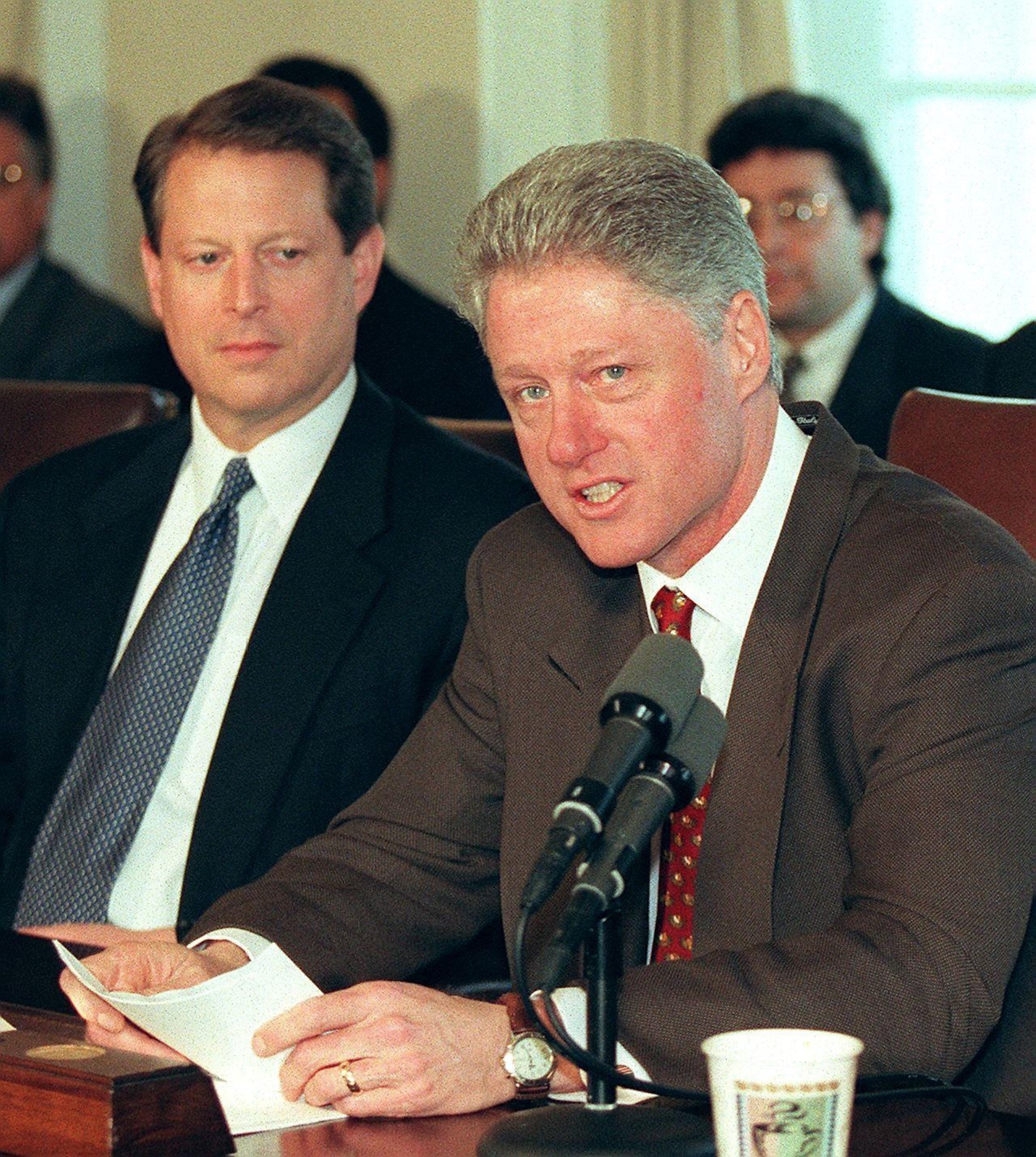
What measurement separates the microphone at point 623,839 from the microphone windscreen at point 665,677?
0.08ft

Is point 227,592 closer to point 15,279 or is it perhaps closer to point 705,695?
point 705,695

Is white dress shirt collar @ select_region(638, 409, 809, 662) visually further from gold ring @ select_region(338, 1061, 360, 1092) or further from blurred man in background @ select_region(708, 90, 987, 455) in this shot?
blurred man in background @ select_region(708, 90, 987, 455)

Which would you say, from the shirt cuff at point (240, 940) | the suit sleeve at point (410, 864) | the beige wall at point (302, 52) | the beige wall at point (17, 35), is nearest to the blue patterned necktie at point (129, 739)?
the suit sleeve at point (410, 864)

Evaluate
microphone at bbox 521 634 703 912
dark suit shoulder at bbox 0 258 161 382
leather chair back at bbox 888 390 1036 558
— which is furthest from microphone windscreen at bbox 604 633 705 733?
dark suit shoulder at bbox 0 258 161 382

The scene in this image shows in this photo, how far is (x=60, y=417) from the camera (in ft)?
11.3

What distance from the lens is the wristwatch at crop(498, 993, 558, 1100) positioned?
1616 mm

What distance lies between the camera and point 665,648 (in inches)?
53.4

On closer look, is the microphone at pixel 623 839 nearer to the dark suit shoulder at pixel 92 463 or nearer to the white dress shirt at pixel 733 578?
the white dress shirt at pixel 733 578

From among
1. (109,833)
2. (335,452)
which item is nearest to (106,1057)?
(109,833)

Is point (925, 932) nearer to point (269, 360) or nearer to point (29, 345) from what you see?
point (269, 360)

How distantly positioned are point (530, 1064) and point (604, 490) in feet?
1.83

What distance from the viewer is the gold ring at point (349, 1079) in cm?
160

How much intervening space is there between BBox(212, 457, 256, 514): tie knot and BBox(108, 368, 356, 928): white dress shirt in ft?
0.03

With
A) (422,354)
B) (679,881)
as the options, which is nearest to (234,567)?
(679,881)
